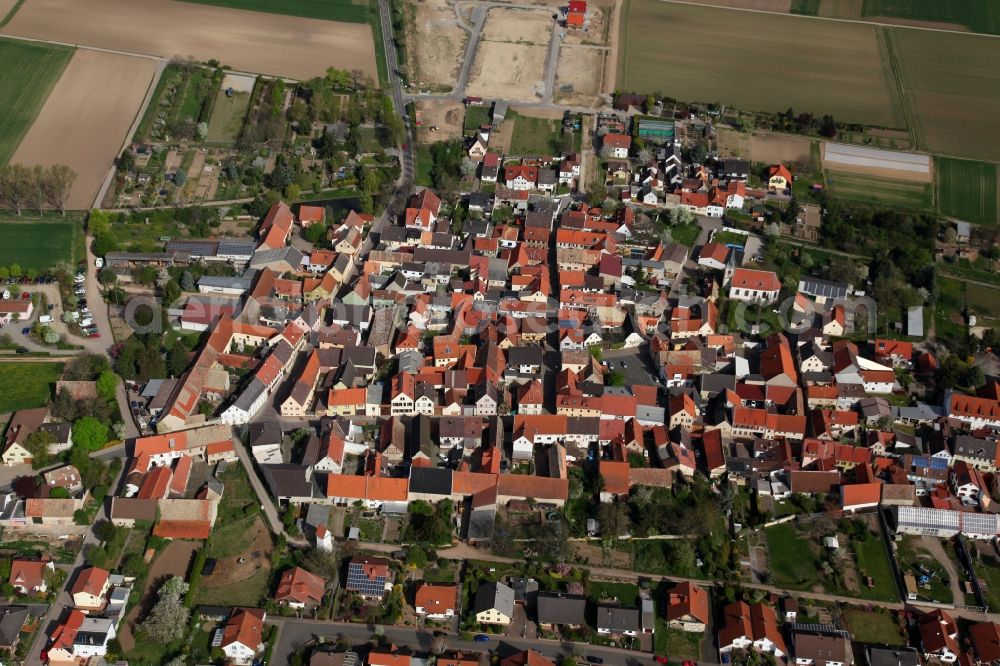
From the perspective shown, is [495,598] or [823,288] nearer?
[495,598]

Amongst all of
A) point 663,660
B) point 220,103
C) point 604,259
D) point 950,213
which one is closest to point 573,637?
point 663,660

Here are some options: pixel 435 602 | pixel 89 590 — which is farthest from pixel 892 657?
pixel 89 590

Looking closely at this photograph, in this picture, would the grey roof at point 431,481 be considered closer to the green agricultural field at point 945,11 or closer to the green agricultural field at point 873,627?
the green agricultural field at point 873,627

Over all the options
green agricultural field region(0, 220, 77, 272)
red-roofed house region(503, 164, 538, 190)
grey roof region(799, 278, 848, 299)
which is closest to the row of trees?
green agricultural field region(0, 220, 77, 272)

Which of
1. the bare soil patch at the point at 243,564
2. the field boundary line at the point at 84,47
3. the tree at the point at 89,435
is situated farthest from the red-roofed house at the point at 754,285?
the field boundary line at the point at 84,47

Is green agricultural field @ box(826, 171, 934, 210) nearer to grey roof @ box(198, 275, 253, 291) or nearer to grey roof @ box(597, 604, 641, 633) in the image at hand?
grey roof @ box(597, 604, 641, 633)

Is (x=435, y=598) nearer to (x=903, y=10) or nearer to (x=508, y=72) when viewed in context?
(x=508, y=72)
